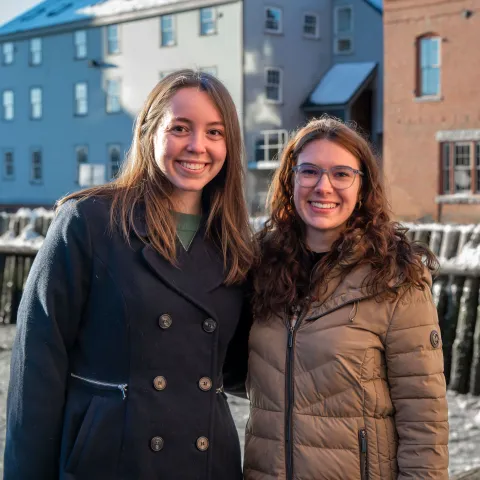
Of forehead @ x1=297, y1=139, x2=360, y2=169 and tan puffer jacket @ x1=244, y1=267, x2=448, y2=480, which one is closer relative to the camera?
tan puffer jacket @ x1=244, y1=267, x2=448, y2=480

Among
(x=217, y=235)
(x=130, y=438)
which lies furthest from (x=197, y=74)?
(x=130, y=438)

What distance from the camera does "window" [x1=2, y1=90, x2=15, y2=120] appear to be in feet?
120

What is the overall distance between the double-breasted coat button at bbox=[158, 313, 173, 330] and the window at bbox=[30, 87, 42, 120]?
33.7 metres

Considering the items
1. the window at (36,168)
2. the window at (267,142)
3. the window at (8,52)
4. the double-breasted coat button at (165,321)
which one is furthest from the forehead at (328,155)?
the window at (8,52)

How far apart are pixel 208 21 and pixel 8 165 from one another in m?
11.8

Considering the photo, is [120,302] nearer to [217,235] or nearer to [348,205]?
[217,235]

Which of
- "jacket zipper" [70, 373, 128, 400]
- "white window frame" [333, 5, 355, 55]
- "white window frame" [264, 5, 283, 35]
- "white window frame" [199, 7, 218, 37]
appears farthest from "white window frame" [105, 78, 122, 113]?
"jacket zipper" [70, 373, 128, 400]

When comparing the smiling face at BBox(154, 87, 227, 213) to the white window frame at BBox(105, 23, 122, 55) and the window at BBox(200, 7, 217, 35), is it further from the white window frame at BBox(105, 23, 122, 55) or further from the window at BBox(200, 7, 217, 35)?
the white window frame at BBox(105, 23, 122, 55)

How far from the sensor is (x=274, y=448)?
3004 millimetres

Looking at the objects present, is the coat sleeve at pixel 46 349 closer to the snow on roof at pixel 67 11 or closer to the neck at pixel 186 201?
the neck at pixel 186 201

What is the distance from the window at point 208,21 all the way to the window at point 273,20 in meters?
1.71

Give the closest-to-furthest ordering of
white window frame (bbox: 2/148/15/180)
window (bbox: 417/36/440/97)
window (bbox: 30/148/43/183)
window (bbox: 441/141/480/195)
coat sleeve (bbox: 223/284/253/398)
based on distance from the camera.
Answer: coat sleeve (bbox: 223/284/253/398) → window (bbox: 441/141/480/195) → window (bbox: 417/36/440/97) → window (bbox: 30/148/43/183) → white window frame (bbox: 2/148/15/180)

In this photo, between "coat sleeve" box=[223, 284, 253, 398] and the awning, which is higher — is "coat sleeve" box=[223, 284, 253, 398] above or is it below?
below

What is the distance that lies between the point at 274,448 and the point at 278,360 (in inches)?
11.7
